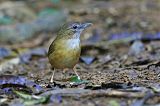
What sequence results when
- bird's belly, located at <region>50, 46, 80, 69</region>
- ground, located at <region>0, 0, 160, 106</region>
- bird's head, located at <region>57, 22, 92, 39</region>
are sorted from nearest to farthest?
1. ground, located at <region>0, 0, 160, 106</region>
2. bird's belly, located at <region>50, 46, 80, 69</region>
3. bird's head, located at <region>57, 22, 92, 39</region>

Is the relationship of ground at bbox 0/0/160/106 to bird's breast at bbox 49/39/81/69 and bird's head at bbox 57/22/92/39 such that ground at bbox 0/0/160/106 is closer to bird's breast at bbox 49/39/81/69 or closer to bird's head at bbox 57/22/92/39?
bird's breast at bbox 49/39/81/69

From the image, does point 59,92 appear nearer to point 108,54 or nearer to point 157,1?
point 108,54

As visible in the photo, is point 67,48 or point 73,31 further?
point 73,31

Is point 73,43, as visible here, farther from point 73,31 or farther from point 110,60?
point 110,60

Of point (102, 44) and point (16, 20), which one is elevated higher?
point (16, 20)

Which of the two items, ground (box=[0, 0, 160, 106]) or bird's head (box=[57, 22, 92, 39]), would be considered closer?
ground (box=[0, 0, 160, 106])

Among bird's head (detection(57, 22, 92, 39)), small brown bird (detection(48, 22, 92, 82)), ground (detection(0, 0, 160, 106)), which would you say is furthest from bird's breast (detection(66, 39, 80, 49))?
ground (detection(0, 0, 160, 106))

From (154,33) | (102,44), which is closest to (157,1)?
(154,33)

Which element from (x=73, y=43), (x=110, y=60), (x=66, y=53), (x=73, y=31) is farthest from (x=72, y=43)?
(x=110, y=60)
